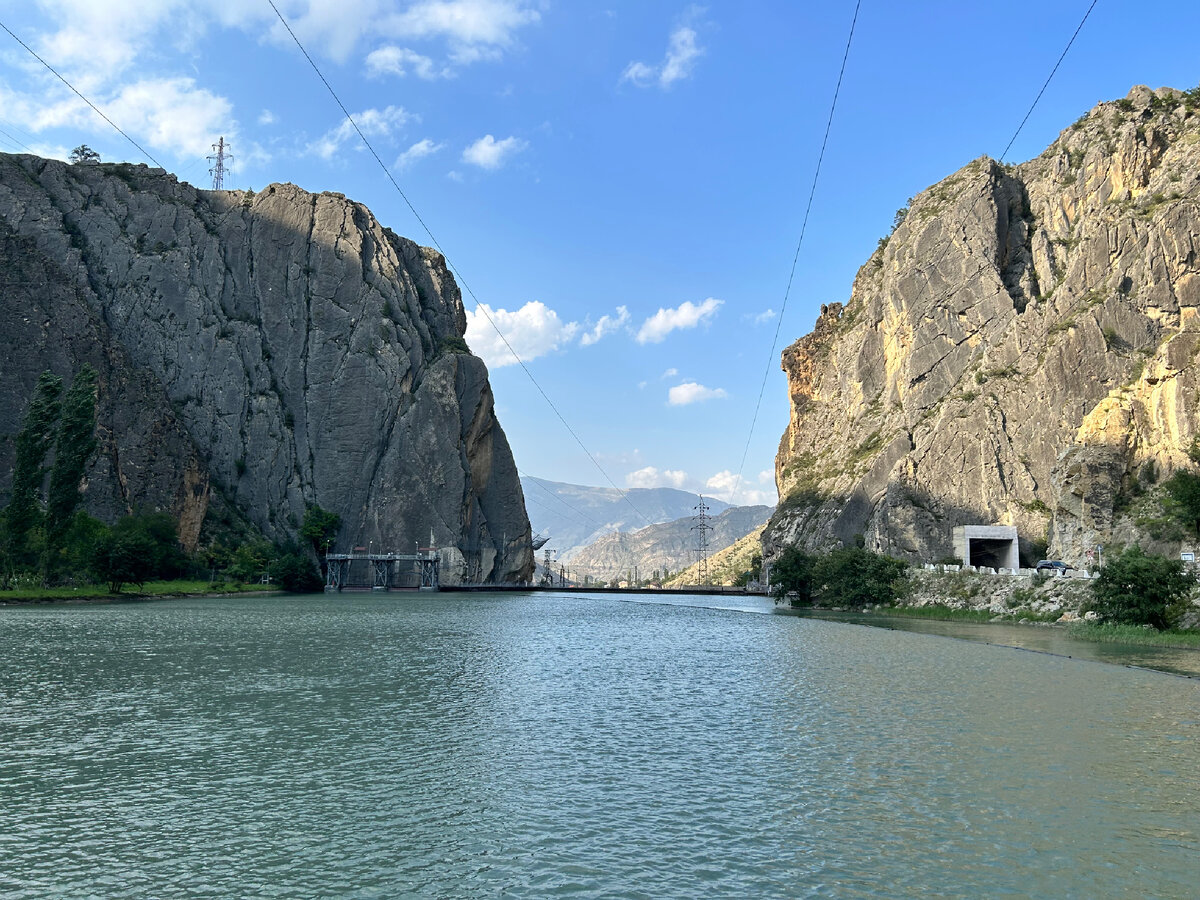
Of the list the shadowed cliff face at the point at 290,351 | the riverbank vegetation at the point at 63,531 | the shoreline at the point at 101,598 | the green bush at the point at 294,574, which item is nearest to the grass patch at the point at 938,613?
the shoreline at the point at 101,598

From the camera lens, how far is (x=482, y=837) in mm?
12875

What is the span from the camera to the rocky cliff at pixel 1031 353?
82.1m

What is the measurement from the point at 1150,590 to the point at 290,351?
6249 inches

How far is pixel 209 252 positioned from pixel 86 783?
585 ft

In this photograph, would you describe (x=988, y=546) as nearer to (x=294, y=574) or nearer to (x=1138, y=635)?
(x=1138, y=635)

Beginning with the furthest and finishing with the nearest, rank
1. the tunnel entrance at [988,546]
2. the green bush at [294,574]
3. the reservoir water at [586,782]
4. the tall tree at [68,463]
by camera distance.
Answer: the green bush at [294,574] < the tunnel entrance at [988,546] < the tall tree at [68,463] < the reservoir water at [586,782]

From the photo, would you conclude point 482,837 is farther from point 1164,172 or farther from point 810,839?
point 1164,172

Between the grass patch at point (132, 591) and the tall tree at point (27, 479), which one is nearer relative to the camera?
the grass patch at point (132, 591)

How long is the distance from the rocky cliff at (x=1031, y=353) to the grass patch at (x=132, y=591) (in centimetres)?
8147

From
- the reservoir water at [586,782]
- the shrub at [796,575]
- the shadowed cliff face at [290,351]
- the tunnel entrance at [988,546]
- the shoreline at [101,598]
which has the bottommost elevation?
the shoreline at [101,598]

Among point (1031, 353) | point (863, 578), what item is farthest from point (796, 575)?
point (1031, 353)

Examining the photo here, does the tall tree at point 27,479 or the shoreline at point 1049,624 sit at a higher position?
the tall tree at point 27,479

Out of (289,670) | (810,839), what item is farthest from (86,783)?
(289,670)

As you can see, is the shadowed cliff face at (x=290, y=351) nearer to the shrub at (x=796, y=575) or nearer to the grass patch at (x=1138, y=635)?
the shrub at (x=796, y=575)
